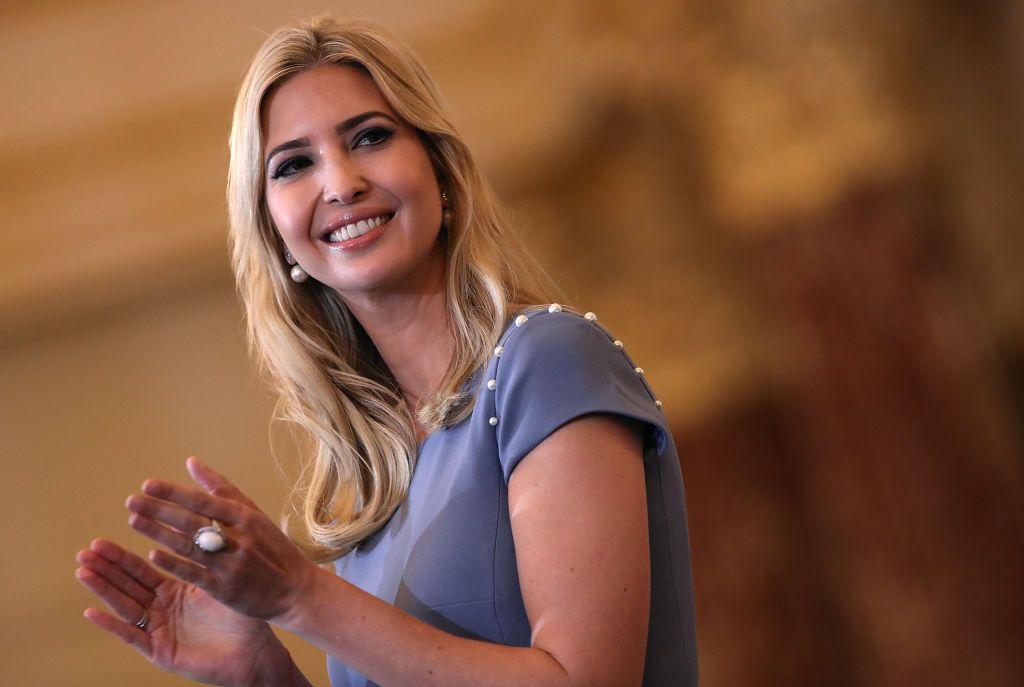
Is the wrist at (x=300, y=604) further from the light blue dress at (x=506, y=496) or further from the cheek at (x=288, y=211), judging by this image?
the cheek at (x=288, y=211)

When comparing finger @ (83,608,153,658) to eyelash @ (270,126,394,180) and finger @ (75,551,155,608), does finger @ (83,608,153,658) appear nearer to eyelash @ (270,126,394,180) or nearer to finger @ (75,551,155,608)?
finger @ (75,551,155,608)

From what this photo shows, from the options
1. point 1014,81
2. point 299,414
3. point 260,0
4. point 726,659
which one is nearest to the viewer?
point 299,414

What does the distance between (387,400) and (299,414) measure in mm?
175

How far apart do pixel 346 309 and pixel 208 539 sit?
0.90m

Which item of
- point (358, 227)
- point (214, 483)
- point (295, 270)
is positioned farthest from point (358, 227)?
point (214, 483)

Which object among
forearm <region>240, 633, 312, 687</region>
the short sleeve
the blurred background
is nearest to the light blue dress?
the short sleeve

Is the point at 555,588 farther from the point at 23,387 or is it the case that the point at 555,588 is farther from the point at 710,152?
the point at 23,387

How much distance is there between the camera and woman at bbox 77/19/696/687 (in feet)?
4.84

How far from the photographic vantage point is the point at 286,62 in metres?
2.00

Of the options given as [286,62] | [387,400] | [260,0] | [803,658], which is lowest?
[803,658]

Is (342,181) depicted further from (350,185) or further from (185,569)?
(185,569)

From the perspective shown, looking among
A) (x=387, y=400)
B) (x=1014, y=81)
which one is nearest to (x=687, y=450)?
(x=1014, y=81)

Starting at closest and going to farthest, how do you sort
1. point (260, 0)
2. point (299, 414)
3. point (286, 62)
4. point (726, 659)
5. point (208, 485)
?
point (208, 485) < point (286, 62) < point (299, 414) < point (726, 659) < point (260, 0)

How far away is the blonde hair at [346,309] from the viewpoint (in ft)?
6.31
